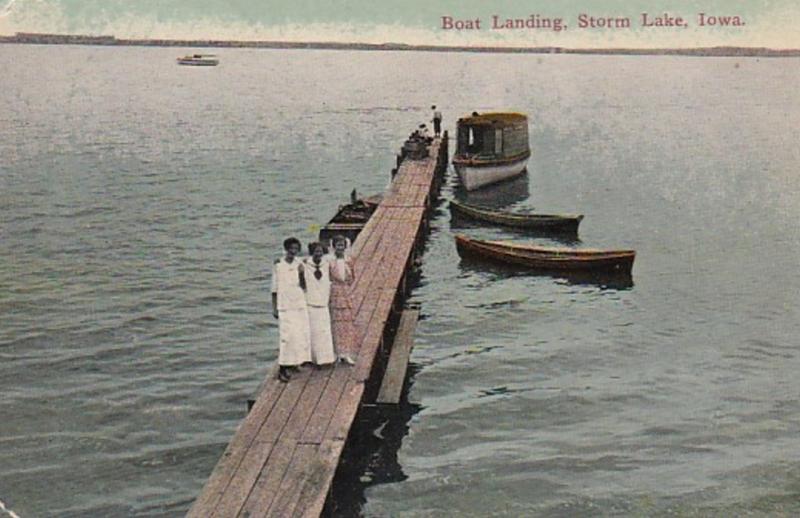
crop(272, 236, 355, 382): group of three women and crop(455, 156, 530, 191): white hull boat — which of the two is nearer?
crop(272, 236, 355, 382): group of three women

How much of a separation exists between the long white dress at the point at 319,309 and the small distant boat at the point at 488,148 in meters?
29.3

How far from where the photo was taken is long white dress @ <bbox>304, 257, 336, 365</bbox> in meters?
13.2

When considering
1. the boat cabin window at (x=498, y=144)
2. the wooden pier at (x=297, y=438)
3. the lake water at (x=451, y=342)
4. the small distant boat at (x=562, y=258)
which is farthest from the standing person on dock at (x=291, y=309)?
the boat cabin window at (x=498, y=144)

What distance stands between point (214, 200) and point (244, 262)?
12.6 metres

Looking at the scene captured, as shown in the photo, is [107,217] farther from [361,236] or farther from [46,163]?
[46,163]

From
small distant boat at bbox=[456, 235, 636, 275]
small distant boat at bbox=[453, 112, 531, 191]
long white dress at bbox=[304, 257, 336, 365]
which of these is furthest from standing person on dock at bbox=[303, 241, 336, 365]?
small distant boat at bbox=[453, 112, 531, 191]

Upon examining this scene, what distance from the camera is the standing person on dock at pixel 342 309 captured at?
1395 centimetres

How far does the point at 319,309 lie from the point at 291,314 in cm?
45

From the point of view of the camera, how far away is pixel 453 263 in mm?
29297

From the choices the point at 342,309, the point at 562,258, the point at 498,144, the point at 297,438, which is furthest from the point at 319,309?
the point at 498,144

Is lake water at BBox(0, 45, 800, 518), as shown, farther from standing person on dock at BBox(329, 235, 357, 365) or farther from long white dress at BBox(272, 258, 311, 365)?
long white dress at BBox(272, 258, 311, 365)

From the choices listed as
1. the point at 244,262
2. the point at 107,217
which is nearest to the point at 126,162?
the point at 107,217

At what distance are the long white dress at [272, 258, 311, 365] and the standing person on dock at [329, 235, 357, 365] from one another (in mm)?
676

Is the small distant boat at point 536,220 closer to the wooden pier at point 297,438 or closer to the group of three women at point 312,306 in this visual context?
the wooden pier at point 297,438
